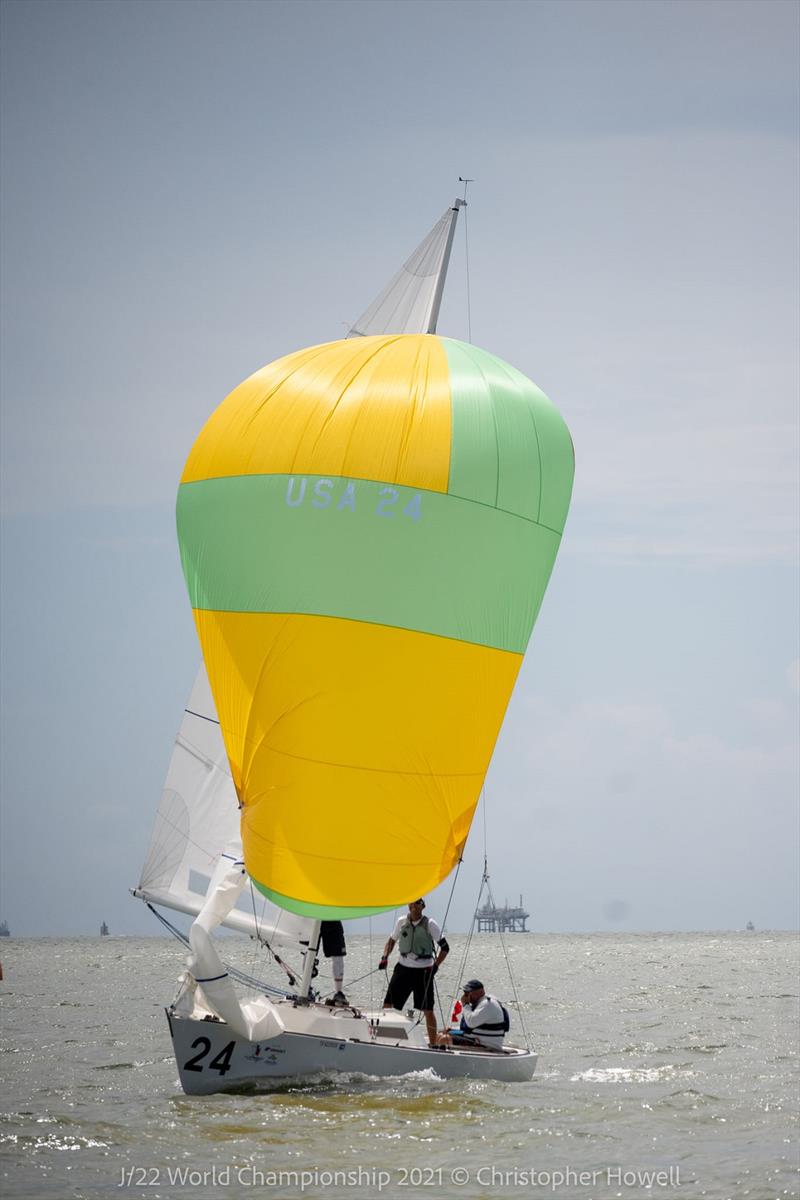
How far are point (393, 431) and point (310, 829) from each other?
4.12 m

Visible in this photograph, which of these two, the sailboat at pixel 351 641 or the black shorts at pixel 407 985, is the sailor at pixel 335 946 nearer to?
the sailboat at pixel 351 641

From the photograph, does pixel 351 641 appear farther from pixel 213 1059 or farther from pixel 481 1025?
pixel 481 1025

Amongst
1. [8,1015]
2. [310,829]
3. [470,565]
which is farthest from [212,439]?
[8,1015]

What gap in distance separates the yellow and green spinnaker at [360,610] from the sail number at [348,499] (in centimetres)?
1

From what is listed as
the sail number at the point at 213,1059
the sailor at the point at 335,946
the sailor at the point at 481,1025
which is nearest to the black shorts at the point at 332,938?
the sailor at the point at 335,946

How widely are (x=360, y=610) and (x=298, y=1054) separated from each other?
4.32m

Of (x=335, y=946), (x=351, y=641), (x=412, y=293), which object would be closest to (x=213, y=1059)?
(x=335, y=946)

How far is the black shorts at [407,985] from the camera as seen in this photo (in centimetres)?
1535

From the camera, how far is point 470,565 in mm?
14633

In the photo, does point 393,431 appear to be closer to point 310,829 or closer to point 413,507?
point 413,507

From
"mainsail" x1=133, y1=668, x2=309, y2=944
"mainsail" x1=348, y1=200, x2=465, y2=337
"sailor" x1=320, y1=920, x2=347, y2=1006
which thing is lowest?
"sailor" x1=320, y1=920, x2=347, y2=1006

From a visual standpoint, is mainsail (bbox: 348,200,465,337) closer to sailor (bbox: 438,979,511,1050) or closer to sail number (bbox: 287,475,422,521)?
sail number (bbox: 287,475,422,521)

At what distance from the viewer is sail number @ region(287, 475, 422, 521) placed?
14.3 meters

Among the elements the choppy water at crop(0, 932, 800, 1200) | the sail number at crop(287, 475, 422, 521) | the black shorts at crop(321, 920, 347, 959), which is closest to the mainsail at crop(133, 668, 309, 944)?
the black shorts at crop(321, 920, 347, 959)
